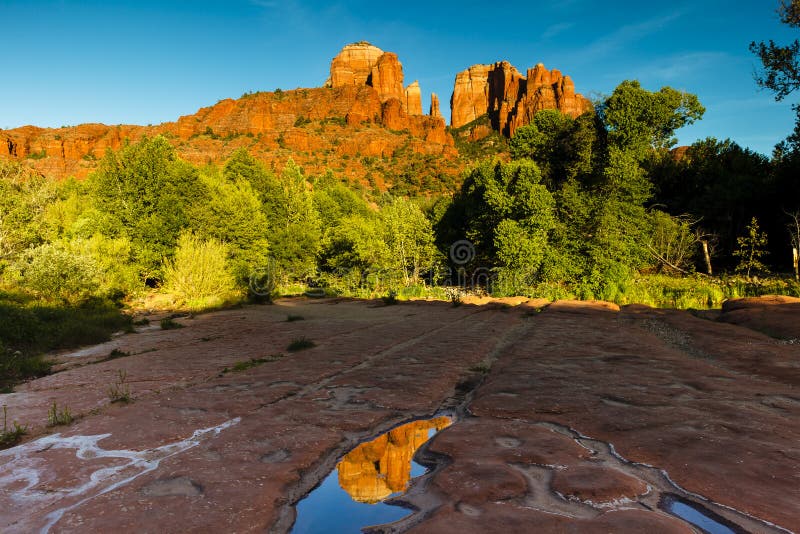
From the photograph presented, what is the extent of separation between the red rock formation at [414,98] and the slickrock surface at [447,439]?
533 feet

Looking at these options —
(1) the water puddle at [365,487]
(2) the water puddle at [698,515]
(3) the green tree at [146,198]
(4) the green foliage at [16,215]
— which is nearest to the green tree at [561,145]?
(3) the green tree at [146,198]

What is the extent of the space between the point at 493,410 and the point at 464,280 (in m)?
33.1

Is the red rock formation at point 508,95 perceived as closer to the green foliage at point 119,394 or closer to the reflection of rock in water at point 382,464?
the green foliage at point 119,394

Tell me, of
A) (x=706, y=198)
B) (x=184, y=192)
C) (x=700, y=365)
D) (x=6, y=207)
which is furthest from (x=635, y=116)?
(x=6, y=207)

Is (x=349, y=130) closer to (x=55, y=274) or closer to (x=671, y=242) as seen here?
(x=671, y=242)

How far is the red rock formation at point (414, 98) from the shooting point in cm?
15659

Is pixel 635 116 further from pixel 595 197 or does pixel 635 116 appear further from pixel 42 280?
pixel 42 280

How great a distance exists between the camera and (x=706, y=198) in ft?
93.7

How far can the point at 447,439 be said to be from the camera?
3.05 meters

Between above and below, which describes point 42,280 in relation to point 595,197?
below

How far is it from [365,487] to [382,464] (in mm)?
356

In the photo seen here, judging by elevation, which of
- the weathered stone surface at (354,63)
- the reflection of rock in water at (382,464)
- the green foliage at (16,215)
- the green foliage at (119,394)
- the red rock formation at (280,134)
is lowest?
the green foliage at (119,394)

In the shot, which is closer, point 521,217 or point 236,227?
point 521,217

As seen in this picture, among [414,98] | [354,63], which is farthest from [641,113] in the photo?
[354,63]
